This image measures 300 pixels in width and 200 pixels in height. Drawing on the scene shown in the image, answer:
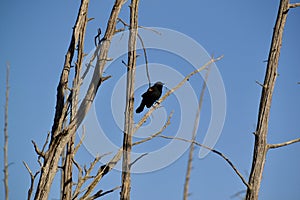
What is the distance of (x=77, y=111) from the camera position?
3279 millimetres

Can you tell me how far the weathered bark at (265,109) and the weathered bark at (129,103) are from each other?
80 cm

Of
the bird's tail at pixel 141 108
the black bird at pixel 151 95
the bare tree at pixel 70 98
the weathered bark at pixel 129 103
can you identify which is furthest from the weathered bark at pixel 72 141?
the bird's tail at pixel 141 108

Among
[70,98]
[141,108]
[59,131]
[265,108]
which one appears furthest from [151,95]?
[265,108]

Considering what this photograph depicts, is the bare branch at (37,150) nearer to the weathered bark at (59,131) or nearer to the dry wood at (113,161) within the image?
the weathered bark at (59,131)

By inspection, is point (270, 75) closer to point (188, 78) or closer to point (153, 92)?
point (188, 78)

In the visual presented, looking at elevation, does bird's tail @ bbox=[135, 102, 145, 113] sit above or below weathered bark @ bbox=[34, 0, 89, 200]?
above

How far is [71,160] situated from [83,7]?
126 centimetres

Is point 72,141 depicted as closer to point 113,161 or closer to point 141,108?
point 113,161

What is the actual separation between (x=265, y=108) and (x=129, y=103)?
94 cm

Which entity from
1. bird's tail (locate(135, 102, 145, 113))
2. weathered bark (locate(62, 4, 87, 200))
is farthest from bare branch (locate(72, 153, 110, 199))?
bird's tail (locate(135, 102, 145, 113))

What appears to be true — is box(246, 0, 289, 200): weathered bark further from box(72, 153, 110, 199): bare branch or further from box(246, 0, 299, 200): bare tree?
box(72, 153, 110, 199): bare branch

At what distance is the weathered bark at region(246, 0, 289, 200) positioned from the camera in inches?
108

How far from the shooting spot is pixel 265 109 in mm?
2869

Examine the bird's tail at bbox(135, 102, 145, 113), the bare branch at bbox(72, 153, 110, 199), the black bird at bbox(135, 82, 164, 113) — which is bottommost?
the bare branch at bbox(72, 153, 110, 199)
